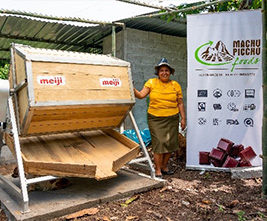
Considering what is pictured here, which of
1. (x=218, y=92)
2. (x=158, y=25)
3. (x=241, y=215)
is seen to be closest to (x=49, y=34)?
(x=158, y=25)

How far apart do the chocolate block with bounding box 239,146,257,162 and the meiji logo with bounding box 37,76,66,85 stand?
274cm

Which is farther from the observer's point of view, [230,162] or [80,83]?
[230,162]

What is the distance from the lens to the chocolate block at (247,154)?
449cm

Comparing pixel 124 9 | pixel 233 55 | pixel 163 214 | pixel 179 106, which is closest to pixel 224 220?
pixel 163 214

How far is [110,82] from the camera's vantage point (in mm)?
3852

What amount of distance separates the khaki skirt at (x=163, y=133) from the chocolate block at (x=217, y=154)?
1.92 ft

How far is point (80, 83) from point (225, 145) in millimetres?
2336

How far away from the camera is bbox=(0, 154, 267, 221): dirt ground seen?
3102mm

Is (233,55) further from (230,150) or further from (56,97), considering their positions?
(56,97)

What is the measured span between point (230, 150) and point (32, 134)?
9.20ft

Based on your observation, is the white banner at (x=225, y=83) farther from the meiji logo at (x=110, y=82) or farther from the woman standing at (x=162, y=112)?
the meiji logo at (x=110, y=82)

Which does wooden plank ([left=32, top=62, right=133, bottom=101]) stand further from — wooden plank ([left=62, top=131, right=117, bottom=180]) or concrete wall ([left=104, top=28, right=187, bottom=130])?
concrete wall ([left=104, top=28, right=187, bottom=130])

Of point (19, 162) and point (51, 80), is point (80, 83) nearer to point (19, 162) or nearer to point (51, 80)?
point (51, 80)

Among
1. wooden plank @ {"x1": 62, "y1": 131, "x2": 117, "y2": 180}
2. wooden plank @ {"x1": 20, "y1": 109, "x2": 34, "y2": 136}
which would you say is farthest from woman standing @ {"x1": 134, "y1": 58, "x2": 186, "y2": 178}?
wooden plank @ {"x1": 20, "y1": 109, "x2": 34, "y2": 136}
